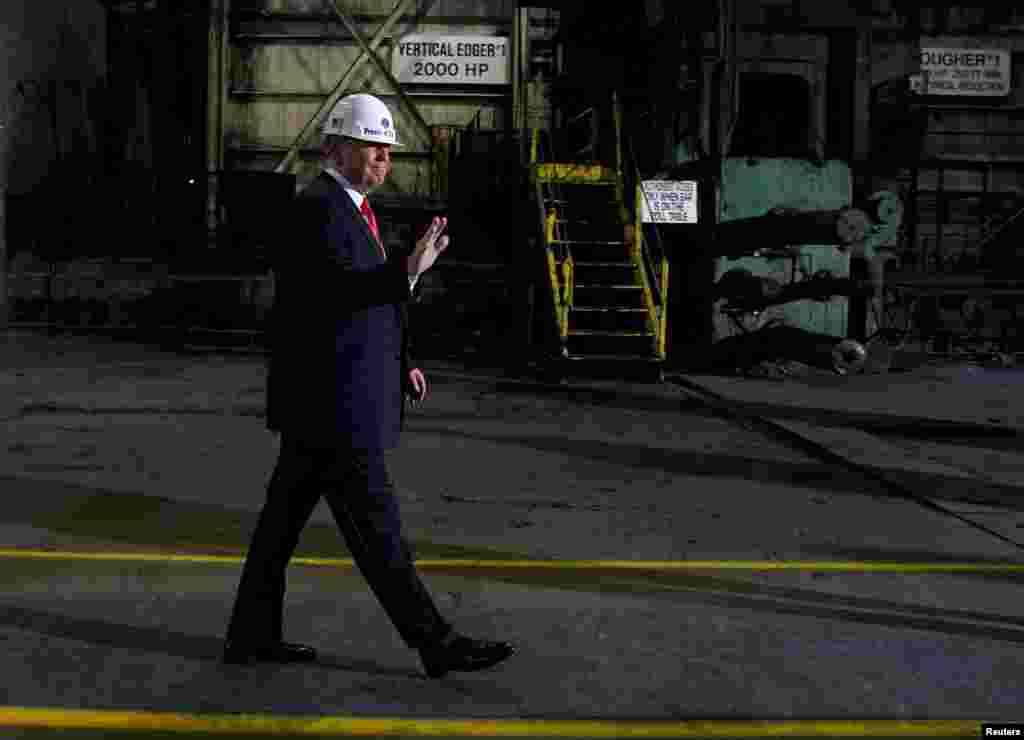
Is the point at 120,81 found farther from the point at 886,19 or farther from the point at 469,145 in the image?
the point at 886,19

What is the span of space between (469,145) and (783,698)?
23.3m

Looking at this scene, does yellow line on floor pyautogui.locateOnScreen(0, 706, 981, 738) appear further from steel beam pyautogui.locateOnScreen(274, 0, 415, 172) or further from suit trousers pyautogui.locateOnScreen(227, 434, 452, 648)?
steel beam pyautogui.locateOnScreen(274, 0, 415, 172)

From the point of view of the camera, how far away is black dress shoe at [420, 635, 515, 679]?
4.59 meters

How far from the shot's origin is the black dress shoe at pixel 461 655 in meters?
4.59

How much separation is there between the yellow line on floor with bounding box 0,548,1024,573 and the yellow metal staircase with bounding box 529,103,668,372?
34.5 feet

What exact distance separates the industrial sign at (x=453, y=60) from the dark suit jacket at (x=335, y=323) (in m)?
23.1

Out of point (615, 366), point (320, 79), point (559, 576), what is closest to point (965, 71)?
point (320, 79)

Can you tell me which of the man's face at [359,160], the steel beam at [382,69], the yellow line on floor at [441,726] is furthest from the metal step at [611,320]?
the yellow line on floor at [441,726]

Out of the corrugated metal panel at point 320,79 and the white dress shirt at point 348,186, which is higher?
the corrugated metal panel at point 320,79

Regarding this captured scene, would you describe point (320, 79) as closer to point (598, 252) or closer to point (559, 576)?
point (598, 252)

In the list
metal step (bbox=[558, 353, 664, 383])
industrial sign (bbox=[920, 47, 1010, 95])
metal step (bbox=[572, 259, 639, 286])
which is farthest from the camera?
industrial sign (bbox=[920, 47, 1010, 95])

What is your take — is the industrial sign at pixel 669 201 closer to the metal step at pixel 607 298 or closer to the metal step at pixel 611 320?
the metal step at pixel 607 298

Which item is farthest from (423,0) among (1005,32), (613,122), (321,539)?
(321,539)

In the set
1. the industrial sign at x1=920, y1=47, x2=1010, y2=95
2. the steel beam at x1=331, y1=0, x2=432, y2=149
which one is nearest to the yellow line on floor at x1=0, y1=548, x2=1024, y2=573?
the steel beam at x1=331, y1=0, x2=432, y2=149
